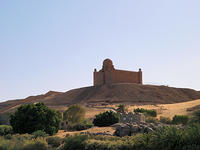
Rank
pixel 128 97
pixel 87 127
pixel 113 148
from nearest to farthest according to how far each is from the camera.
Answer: pixel 113 148
pixel 87 127
pixel 128 97

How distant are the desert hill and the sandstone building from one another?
2.79 m

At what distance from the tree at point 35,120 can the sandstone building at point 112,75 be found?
227ft

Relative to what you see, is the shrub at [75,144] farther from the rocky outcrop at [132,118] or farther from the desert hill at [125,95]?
the desert hill at [125,95]

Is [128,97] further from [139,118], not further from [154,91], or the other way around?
[139,118]

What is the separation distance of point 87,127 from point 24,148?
13651mm

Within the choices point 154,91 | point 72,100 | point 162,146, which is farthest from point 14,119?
point 154,91

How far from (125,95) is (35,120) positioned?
62530mm

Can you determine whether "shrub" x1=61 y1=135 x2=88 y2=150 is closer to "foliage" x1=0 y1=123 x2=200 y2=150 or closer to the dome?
"foliage" x1=0 y1=123 x2=200 y2=150

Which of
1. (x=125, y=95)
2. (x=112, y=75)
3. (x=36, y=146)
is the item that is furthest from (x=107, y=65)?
(x=36, y=146)

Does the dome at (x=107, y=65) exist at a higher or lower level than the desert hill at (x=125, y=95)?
higher

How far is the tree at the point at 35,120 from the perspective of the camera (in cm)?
2414

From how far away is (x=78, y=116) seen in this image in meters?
36.1

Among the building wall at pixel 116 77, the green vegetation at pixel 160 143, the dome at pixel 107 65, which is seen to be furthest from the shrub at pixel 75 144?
the dome at pixel 107 65

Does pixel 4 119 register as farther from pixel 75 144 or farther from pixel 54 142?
pixel 75 144
